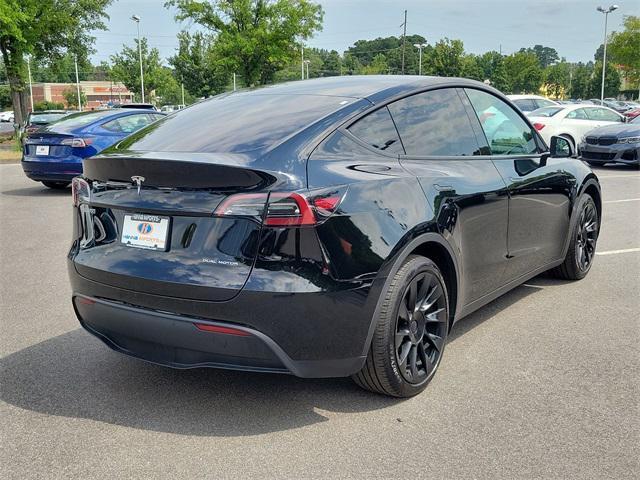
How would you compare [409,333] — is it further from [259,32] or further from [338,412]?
[259,32]

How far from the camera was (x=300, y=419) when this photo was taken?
3.12 metres

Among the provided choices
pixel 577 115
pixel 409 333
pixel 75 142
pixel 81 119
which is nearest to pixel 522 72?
pixel 577 115

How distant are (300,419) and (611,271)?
3.92 metres

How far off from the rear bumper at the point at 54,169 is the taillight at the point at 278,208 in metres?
8.75

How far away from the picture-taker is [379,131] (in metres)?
3.42

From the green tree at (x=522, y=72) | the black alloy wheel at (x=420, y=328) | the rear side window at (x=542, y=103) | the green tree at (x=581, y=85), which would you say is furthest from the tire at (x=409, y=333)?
the green tree at (x=581, y=85)

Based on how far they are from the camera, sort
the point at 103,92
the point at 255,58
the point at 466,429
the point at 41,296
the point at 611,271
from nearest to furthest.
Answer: the point at 466,429
the point at 41,296
the point at 611,271
the point at 255,58
the point at 103,92

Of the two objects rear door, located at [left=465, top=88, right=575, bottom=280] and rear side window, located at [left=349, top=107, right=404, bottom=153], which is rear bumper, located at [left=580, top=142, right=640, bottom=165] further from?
rear side window, located at [left=349, top=107, right=404, bottom=153]

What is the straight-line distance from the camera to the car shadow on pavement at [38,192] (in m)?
11.2

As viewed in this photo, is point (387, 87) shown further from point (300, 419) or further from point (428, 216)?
point (300, 419)

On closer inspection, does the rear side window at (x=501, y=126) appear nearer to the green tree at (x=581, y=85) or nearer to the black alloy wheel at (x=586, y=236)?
the black alloy wheel at (x=586, y=236)

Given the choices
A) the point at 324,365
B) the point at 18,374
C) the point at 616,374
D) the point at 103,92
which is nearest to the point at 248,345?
the point at 324,365

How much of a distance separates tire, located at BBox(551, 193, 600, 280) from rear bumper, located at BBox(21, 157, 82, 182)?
810 centimetres

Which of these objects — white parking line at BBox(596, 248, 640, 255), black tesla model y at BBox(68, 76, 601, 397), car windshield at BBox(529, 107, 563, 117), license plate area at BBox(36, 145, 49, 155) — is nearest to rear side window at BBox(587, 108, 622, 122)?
car windshield at BBox(529, 107, 563, 117)
